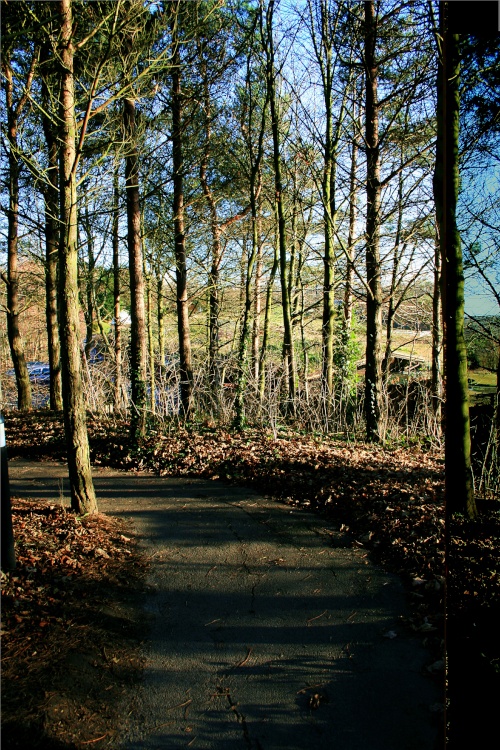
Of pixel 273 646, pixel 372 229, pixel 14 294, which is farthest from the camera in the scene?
pixel 14 294

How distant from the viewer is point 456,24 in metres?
1.45

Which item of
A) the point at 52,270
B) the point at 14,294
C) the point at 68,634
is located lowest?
the point at 68,634

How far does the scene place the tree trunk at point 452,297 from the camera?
4.98 ft

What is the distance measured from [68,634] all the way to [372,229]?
7.64m

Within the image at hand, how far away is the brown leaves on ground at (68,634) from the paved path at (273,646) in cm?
17

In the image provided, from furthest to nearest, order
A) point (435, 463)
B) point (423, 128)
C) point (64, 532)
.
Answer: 1. point (423, 128)
2. point (435, 463)
3. point (64, 532)

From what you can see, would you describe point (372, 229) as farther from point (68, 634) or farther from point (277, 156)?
point (68, 634)

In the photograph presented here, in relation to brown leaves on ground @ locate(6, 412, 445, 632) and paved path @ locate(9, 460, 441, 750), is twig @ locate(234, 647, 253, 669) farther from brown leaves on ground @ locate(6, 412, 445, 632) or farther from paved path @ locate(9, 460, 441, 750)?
brown leaves on ground @ locate(6, 412, 445, 632)

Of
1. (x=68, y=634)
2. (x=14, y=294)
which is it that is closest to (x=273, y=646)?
(x=68, y=634)

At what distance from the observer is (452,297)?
1.63 metres

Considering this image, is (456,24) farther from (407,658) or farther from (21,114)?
(21,114)

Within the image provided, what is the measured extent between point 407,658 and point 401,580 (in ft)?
2.99

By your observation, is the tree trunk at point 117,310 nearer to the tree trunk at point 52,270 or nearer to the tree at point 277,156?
the tree trunk at point 52,270

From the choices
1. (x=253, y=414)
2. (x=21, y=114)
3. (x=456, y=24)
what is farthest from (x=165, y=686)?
(x=21, y=114)
